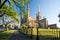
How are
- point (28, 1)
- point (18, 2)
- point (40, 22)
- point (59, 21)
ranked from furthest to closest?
point (40, 22)
point (59, 21)
point (28, 1)
point (18, 2)

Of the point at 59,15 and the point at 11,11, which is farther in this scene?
the point at 59,15

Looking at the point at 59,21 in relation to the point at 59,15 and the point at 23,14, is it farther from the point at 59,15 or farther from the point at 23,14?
the point at 23,14

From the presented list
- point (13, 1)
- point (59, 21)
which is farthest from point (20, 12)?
point (59, 21)

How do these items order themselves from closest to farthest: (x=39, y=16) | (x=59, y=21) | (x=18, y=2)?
(x=18, y=2) → (x=59, y=21) → (x=39, y=16)

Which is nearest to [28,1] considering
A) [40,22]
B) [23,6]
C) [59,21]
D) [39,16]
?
[23,6]

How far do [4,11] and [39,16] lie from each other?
438ft

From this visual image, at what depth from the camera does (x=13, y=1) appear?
20.7 meters

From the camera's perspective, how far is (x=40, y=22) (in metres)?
136

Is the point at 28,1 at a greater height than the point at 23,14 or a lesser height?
greater

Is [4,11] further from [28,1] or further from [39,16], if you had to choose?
[39,16]

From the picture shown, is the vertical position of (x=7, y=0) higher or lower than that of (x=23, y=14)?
higher

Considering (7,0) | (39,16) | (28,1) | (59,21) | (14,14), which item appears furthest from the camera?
(39,16)

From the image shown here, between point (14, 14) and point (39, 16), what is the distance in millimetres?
131905

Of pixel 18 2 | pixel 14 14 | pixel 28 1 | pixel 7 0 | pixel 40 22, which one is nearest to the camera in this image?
pixel 7 0
